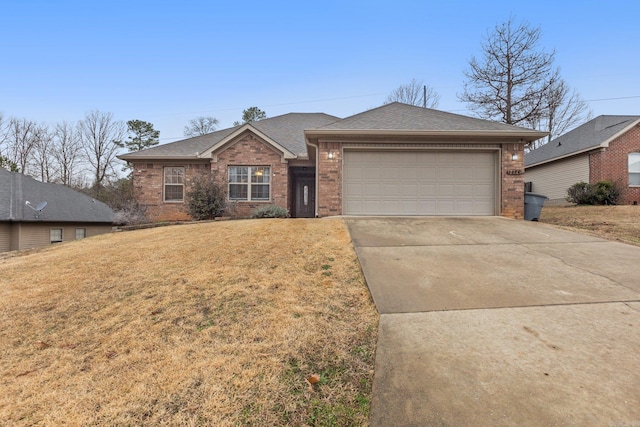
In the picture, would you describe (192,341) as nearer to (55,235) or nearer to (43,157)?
(55,235)

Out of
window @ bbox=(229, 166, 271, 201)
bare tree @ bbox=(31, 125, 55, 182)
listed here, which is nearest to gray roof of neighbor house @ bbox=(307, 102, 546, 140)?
window @ bbox=(229, 166, 271, 201)

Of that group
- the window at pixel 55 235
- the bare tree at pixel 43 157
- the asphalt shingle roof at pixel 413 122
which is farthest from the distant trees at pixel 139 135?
the asphalt shingle roof at pixel 413 122

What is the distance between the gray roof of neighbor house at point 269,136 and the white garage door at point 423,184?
3.83m

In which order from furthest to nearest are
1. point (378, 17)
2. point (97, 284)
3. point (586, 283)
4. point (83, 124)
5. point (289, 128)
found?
point (83, 124)
point (378, 17)
point (289, 128)
point (97, 284)
point (586, 283)

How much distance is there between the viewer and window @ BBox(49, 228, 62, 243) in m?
14.9

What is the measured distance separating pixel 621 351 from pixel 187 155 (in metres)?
13.7

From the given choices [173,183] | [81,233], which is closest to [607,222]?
[173,183]

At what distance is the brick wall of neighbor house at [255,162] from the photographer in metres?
12.4

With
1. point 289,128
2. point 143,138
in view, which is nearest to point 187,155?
point 289,128

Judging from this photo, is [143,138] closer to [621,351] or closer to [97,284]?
[97,284]

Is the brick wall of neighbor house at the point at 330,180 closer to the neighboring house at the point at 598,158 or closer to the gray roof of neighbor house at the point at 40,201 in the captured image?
the neighboring house at the point at 598,158

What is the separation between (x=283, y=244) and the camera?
5.86 m

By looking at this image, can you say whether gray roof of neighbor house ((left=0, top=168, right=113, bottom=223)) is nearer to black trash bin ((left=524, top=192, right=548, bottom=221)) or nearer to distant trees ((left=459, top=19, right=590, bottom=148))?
black trash bin ((left=524, top=192, right=548, bottom=221))

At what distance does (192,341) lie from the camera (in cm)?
272
